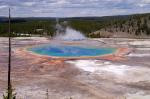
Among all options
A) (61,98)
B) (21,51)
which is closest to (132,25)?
(21,51)

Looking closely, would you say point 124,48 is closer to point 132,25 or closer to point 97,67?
A: point 97,67

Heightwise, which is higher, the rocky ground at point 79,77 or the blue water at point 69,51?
the blue water at point 69,51

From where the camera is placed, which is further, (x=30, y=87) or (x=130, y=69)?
(x=130, y=69)

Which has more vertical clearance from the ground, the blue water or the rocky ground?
the blue water

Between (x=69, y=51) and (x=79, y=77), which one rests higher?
(x=69, y=51)

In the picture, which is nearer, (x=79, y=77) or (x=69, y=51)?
(x=79, y=77)
